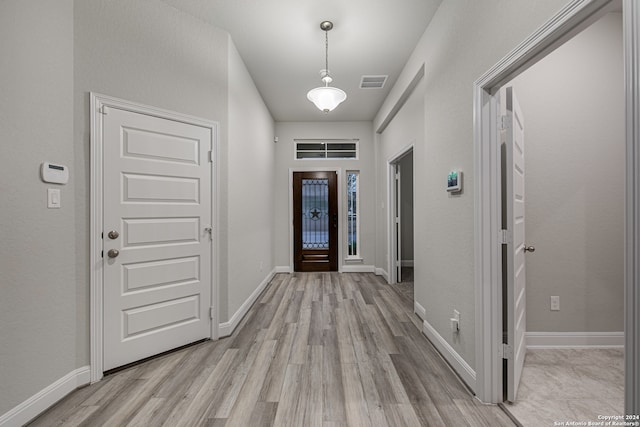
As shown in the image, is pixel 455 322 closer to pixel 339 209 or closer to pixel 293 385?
pixel 293 385

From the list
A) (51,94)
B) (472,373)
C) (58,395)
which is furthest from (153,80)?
(472,373)

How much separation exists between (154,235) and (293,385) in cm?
163

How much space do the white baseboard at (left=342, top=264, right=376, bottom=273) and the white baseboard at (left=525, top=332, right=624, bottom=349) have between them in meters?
3.21

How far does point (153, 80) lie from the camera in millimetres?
2332

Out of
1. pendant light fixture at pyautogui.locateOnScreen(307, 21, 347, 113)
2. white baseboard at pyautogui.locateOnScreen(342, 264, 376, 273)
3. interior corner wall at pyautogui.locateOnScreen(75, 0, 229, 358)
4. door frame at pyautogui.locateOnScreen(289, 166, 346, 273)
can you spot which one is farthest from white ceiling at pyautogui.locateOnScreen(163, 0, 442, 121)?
white baseboard at pyautogui.locateOnScreen(342, 264, 376, 273)

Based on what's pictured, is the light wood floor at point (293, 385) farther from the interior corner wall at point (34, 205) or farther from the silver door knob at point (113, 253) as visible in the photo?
the silver door knob at point (113, 253)

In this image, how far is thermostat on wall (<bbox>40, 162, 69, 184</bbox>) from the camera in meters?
1.73

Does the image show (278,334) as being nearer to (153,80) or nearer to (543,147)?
(153,80)

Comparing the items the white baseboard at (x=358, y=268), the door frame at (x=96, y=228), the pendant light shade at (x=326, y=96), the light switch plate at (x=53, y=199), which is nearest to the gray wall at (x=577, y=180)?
the pendant light shade at (x=326, y=96)

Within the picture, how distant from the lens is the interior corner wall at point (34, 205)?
1550 mm

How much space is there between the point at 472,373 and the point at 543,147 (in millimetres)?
2027

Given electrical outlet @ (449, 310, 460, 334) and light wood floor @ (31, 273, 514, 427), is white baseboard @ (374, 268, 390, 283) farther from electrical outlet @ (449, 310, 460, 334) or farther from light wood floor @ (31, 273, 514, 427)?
electrical outlet @ (449, 310, 460, 334)

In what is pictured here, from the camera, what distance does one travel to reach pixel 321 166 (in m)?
5.61

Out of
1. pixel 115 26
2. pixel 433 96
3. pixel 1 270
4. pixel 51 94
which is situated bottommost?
pixel 1 270
